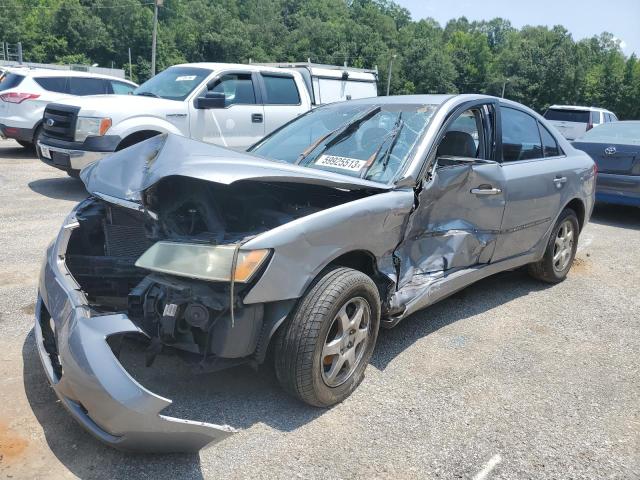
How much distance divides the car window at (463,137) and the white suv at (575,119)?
13899 millimetres

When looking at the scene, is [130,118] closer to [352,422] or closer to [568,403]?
[352,422]

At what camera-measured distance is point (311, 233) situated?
105 inches

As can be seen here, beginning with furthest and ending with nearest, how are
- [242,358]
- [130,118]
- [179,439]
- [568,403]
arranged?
[130,118] < [568,403] < [242,358] < [179,439]

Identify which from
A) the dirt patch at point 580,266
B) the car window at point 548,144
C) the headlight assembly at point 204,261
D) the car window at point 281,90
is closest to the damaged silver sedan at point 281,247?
the headlight assembly at point 204,261

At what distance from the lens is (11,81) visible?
426 inches

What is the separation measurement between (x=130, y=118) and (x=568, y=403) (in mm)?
6428

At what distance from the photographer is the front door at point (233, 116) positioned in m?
8.06

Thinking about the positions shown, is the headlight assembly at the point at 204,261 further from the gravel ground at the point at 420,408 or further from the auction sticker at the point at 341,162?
the auction sticker at the point at 341,162

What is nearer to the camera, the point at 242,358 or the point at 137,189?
the point at 242,358

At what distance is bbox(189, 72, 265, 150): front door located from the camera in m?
8.06

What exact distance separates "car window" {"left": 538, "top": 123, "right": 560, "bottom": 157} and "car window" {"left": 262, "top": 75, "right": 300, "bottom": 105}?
16.5ft

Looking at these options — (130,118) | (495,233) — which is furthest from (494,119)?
(130,118)

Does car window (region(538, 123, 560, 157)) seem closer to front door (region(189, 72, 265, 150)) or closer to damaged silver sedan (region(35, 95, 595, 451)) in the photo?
damaged silver sedan (region(35, 95, 595, 451))

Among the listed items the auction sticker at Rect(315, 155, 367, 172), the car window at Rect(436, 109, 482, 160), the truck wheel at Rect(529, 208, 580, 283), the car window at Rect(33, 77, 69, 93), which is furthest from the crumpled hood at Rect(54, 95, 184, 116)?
the truck wheel at Rect(529, 208, 580, 283)
